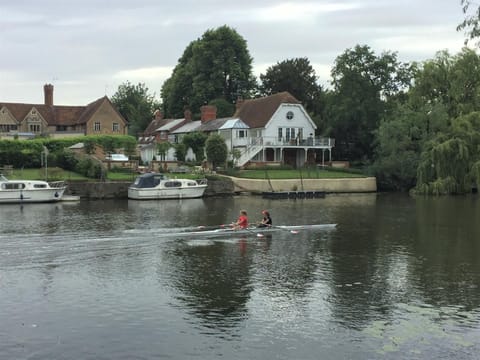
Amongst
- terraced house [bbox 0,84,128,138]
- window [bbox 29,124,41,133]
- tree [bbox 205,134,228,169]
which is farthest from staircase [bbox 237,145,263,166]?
window [bbox 29,124,41,133]

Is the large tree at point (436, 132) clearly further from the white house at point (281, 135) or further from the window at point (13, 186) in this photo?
the window at point (13, 186)

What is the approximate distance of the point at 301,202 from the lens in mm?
59562

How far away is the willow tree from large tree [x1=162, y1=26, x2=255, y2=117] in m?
47.0

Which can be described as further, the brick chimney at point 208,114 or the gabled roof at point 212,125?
the brick chimney at point 208,114

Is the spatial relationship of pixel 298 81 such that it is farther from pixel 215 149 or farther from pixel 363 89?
pixel 215 149

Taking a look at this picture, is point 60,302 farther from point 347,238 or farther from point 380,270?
point 347,238

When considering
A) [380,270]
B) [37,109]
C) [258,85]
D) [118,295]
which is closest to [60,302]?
[118,295]

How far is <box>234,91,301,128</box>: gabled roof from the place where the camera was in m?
82.7

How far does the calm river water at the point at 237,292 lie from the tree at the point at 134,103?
291 feet

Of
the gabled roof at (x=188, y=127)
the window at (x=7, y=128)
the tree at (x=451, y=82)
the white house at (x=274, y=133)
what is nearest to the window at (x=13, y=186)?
the white house at (x=274, y=133)

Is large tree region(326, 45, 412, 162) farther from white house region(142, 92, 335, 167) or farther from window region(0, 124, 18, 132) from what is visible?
window region(0, 124, 18, 132)

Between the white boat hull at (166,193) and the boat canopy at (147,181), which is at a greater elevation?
the boat canopy at (147,181)

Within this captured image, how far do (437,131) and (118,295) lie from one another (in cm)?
6039

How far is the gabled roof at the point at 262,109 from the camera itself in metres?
82.7
